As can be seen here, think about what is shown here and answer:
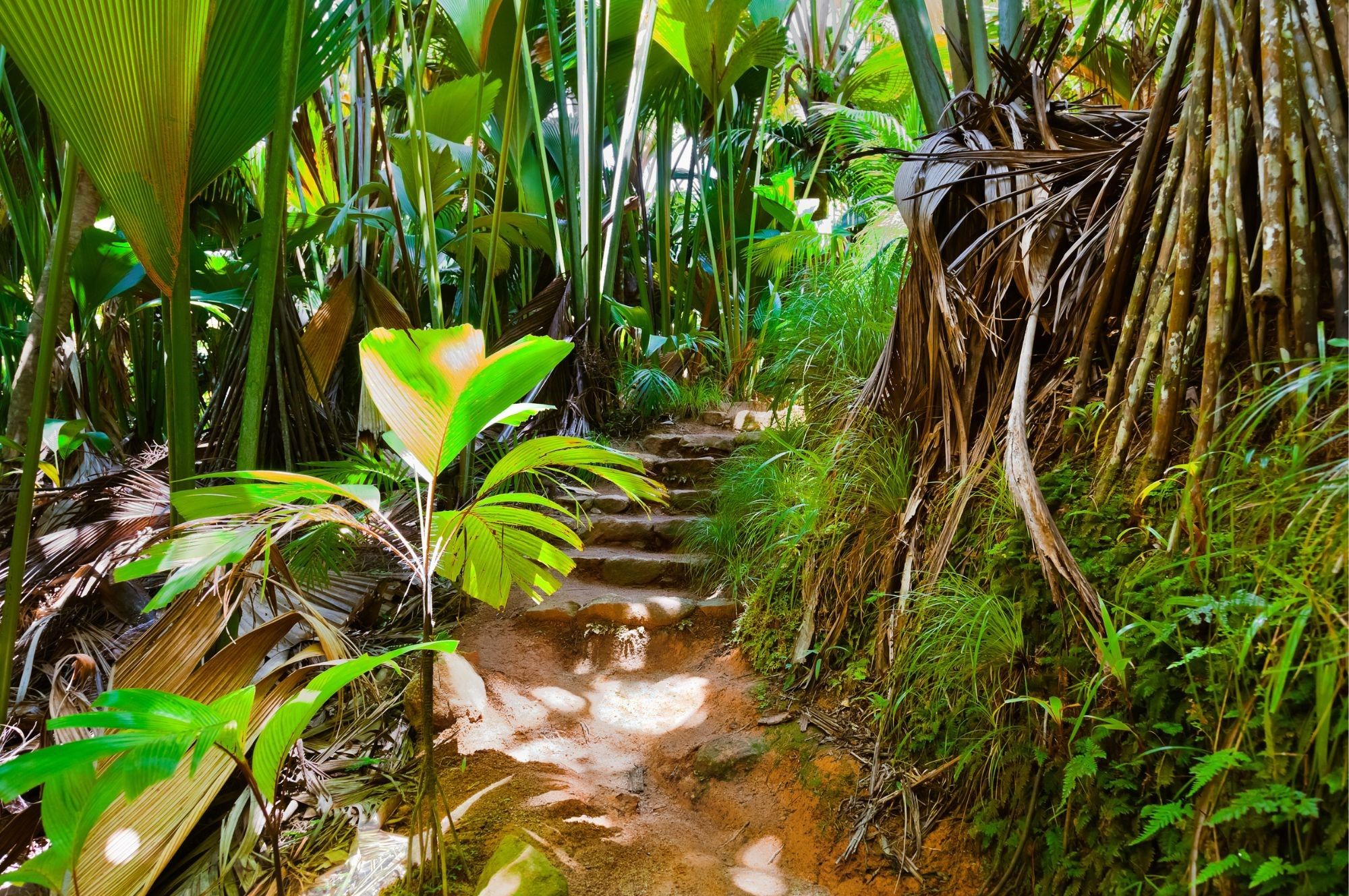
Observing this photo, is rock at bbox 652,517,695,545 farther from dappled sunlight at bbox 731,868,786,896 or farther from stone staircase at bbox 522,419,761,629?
dappled sunlight at bbox 731,868,786,896

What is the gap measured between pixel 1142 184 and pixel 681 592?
1982 millimetres

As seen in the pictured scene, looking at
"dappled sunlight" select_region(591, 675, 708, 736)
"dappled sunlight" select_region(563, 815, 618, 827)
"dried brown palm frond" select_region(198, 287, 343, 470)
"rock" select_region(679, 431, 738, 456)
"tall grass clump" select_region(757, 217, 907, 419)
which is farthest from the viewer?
"rock" select_region(679, 431, 738, 456)

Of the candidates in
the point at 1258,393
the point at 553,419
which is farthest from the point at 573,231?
the point at 1258,393

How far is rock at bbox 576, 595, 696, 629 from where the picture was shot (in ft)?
8.61

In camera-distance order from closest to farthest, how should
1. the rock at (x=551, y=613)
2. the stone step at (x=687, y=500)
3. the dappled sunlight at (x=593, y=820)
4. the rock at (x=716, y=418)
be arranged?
the dappled sunlight at (x=593, y=820)
the rock at (x=551, y=613)
the stone step at (x=687, y=500)
the rock at (x=716, y=418)

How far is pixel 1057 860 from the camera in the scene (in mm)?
1210

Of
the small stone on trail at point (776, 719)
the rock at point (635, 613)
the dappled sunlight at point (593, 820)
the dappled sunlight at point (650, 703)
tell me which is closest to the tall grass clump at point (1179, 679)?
the small stone on trail at point (776, 719)

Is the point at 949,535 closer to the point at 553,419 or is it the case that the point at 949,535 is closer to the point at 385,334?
the point at 385,334

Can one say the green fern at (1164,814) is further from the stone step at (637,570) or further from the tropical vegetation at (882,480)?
the stone step at (637,570)

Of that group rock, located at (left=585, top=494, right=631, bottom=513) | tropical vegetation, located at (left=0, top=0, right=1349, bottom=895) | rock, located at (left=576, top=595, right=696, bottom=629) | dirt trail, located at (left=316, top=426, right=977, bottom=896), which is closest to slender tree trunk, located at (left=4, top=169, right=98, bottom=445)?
tropical vegetation, located at (left=0, top=0, right=1349, bottom=895)

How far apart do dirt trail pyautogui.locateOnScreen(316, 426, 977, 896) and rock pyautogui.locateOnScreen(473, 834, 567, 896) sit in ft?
0.31

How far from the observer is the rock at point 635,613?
103 inches

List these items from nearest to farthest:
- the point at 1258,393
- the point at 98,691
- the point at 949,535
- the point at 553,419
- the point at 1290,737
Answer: the point at 1290,737, the point at 1258,393, the point at 949,535, the point at 98,691, the point at 553,419

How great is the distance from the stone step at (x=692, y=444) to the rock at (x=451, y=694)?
6.03 ft
